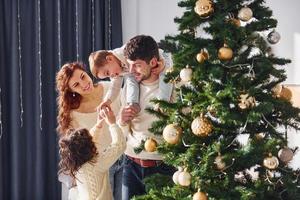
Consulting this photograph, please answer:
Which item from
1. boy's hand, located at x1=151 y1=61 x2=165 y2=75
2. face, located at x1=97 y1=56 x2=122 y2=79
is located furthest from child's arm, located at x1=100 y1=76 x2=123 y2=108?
boy's hand, located at x1=151 y1=61 x2=165 y2=75

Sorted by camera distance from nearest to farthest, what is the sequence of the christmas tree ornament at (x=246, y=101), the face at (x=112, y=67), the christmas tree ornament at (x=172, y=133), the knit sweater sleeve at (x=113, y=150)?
the christmas tree ornament at (x=246, y=101), the christmas tree ornament at (x=172, y=133), the knit sweater sleeve at (x=113, y=150), the face at (x=112, y=67)

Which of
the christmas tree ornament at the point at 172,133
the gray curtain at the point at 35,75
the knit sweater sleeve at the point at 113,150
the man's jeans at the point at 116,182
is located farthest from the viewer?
the gray curtain at the point at 35,75

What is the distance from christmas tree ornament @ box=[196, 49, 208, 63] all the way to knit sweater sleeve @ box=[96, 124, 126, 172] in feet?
2.44

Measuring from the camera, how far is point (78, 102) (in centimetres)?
238

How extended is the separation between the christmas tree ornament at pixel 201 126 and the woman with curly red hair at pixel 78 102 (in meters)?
0.92

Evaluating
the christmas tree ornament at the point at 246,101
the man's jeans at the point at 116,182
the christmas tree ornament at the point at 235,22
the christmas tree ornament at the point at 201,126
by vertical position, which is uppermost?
the christmas tree ornament at the point at 235,22

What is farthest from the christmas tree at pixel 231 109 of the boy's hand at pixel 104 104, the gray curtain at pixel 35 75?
the gray curtain at pixel 35 75

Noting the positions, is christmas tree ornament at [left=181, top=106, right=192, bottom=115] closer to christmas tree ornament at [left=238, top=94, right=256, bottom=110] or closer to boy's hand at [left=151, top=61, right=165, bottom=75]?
christmas tree ornament at [left=238, top=94, right=256, bottom=110]

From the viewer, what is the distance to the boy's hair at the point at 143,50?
1.83m

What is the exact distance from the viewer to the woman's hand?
200 cm

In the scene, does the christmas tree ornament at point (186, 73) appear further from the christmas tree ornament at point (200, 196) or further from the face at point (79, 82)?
the face at point (79, 82)

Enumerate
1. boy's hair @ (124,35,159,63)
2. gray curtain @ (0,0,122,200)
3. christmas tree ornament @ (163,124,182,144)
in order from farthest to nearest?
1. gray curtain @ (0,0,122,200)
2. boy's hair @ (124,35,159,63)
3. christmas tree ornament @ (163,124,182,144)

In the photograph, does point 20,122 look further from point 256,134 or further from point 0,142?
point 256,134

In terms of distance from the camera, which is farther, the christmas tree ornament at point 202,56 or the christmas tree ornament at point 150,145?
the christmas tree ornament at point 150,145
